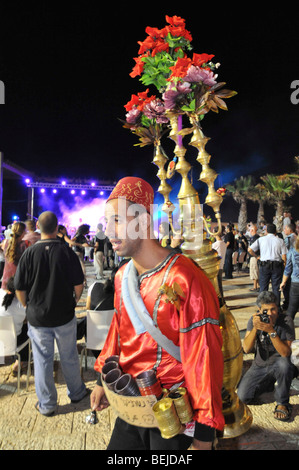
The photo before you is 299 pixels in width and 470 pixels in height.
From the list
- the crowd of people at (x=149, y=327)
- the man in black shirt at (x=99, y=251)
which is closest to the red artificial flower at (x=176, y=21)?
the crowd of people at (x=149, y=327)

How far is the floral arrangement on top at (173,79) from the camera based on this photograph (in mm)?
2865

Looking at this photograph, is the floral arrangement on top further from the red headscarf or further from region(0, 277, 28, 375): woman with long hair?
region(0, 277, 28, 375): woman with long hair

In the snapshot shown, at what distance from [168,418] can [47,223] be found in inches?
116

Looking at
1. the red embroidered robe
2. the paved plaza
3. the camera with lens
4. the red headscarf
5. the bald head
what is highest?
the red headscarf

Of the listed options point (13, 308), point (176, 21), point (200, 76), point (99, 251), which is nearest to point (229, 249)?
point (99, 251)

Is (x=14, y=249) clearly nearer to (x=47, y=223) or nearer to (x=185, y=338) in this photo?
(x=47, y=223)

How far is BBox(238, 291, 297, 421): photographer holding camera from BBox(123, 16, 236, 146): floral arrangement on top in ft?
7.81

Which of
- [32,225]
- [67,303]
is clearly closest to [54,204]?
[32,225]

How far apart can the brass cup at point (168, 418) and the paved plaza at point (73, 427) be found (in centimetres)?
192

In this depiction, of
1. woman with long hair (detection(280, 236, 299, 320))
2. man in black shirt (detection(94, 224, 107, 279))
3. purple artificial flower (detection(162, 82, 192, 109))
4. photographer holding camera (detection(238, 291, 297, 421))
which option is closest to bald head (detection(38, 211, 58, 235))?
purple artificial flower (detection(162, 82, 192, 109))

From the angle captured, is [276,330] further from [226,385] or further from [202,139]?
[202,139]

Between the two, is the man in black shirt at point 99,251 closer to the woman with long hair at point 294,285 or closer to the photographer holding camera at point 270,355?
the woman with long hair at point 294,285

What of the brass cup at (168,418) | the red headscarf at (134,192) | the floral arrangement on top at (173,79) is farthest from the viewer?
the floral arrangement on top at (173,79)

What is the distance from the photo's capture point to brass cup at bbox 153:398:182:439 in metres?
1.59
